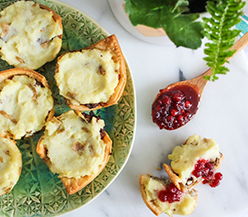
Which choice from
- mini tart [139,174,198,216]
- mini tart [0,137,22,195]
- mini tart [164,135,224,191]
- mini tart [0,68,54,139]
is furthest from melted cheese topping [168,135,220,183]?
mini tart [0,137,22,195]

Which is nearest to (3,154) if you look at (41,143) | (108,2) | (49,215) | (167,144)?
(41,143)

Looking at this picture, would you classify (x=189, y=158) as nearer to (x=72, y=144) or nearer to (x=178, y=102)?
(x=178, y=102)

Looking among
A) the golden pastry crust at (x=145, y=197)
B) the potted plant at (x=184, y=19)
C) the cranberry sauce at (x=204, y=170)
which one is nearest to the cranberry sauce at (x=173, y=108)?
the cranberry sauce at (x=204, y=170)

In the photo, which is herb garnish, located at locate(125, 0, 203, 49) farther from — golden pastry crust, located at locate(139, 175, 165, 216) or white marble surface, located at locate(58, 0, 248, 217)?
golden pastry crust, located at locate(139, 175, 165, 216)

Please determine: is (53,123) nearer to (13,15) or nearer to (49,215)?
(49,215)

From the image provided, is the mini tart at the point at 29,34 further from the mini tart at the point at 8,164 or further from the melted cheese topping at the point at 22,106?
the mini tart at the point at 8,164

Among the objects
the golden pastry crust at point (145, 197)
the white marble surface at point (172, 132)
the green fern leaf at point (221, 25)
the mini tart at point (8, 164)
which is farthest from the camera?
the white marble surface at point (172, 132)

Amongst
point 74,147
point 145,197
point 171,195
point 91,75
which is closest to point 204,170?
point 171,195
